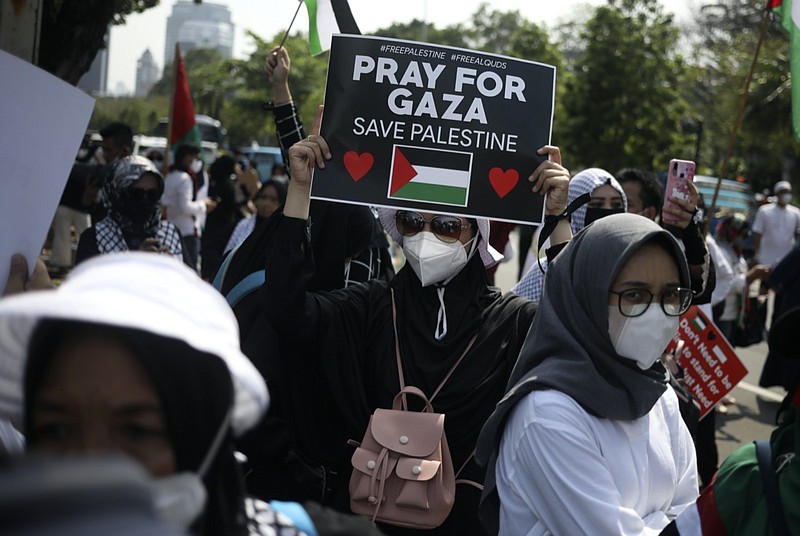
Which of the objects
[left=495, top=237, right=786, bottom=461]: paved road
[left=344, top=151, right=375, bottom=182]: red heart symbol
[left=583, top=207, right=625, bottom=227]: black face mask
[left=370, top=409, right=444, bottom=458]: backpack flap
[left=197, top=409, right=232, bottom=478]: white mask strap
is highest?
[left=344, top=151, right=375, bottom=182]: red heart symbol

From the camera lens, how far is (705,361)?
5.26 metres

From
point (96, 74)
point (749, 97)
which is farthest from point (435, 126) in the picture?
point (96, 74)

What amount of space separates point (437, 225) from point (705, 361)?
7.42ft

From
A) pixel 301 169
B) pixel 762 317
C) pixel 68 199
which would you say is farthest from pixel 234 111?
pixel 301 169

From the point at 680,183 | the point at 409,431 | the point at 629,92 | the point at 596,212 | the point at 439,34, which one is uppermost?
the point at 439,34

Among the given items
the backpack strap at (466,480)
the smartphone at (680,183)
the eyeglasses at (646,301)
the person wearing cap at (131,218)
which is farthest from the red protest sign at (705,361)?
the person wearing cap at (131,218)

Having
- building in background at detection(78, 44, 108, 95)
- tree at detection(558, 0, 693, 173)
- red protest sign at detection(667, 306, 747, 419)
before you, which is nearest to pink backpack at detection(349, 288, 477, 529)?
red protest sign at detection(667, 306, 747, 419)

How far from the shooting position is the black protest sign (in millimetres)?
3627

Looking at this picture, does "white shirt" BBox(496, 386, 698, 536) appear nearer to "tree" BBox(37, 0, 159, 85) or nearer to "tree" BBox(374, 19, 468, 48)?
"tree" BBox(37, 0, 159, 85)

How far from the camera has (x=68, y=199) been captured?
1246 centimetres

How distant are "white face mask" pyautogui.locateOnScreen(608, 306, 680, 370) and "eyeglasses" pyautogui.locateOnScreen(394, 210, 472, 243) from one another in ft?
3.38

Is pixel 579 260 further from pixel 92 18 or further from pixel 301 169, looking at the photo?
pixel 92 18

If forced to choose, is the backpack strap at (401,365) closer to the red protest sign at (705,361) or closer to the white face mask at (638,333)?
the white face mask at (638,333)

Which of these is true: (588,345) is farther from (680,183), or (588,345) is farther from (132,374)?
(680,183)
